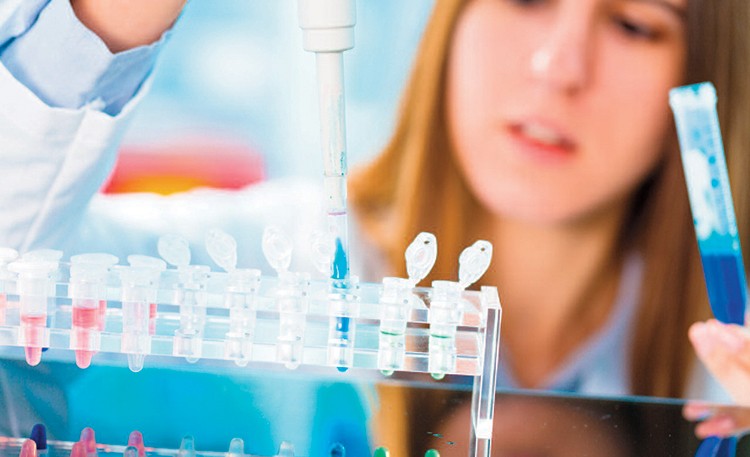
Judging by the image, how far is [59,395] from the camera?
1268 mm

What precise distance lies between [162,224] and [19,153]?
333 millimetres

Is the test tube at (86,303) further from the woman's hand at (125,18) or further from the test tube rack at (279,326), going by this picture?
the woman's hand at (125,18)

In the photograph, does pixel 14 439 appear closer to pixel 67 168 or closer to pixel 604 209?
pixel 67 168

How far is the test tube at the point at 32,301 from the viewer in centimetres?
106

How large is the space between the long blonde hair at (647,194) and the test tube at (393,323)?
50 centimetres

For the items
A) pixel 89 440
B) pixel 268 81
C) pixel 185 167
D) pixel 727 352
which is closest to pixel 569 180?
pixel 727 352

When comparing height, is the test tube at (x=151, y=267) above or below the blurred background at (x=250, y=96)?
below

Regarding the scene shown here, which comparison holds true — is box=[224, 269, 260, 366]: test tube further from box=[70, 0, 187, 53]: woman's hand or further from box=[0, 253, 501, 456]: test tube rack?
box=[70, 0, 187, 53]: woman's hand

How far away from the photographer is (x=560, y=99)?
4.98 feet

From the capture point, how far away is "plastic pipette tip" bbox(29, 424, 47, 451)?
108 centimetres

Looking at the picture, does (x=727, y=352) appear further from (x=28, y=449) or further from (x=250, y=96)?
(x=28, y=449)

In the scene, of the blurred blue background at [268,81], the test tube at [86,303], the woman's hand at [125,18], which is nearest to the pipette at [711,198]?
the blurred blue background at [268,81]

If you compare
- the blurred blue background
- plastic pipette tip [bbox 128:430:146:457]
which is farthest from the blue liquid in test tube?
the blurred blue background

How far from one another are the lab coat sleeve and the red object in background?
17 cm
